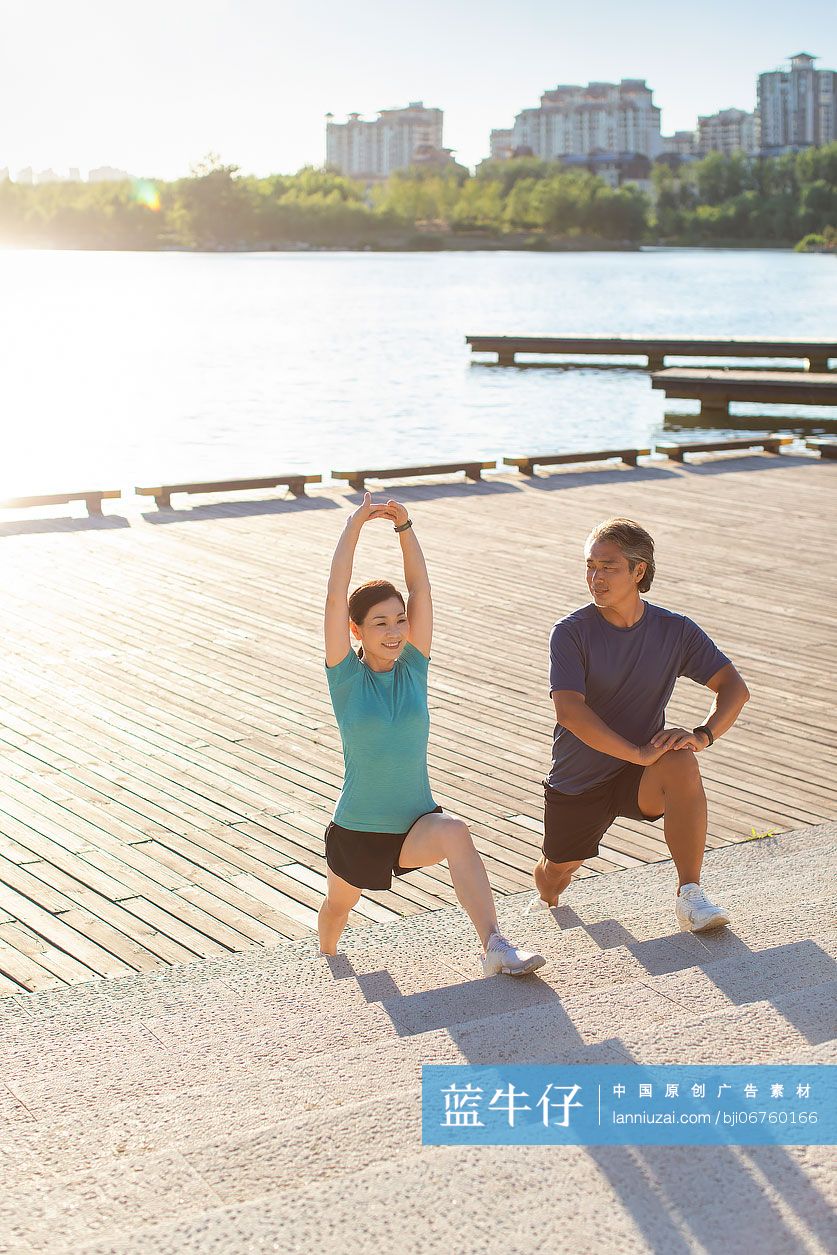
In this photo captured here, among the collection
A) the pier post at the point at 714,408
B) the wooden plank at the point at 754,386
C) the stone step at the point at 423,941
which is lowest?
the stone step at the point at 423,941

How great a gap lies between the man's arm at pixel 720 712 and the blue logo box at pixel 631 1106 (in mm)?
1373

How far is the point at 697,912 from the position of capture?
3529 millimetres

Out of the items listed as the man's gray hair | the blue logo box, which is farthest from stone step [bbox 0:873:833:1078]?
the man's gray hair

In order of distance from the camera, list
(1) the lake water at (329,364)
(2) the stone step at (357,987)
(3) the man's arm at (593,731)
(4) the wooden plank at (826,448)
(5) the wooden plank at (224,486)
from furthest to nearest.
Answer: (1) the lake water at (329,364), (4) the wooden plank at (826,448), (5) the wooden plank at (224,486), (3) the man's arm at (593,731), (2) the stone step at (357,987)

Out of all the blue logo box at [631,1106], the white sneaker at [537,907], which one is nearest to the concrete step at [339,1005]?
the white sneaker at [537,907]

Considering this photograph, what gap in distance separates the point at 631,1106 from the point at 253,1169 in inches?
22.6

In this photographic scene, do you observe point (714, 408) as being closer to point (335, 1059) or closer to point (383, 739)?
point (383, 739)

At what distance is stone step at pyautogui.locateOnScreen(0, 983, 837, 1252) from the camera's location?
200cm

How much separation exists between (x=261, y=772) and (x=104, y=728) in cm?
86

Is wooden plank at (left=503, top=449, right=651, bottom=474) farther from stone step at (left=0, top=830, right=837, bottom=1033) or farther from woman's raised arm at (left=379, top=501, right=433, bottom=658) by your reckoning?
woman's raised arm at (left=379, top=501, right=433, bottom=658)

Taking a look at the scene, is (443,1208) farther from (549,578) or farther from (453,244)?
(453,244)

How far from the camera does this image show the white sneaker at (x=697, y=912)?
138 inches

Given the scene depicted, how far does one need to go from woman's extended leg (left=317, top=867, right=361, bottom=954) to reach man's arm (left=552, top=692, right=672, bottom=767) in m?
0.68

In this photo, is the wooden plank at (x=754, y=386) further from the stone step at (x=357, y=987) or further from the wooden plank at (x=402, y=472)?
the stone step at (x=357, y=987)
